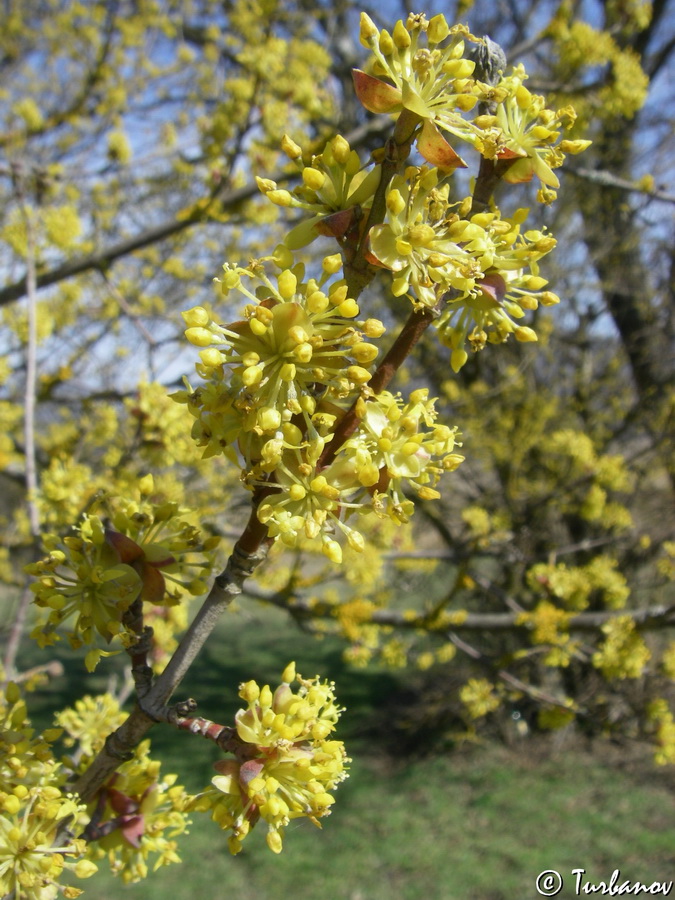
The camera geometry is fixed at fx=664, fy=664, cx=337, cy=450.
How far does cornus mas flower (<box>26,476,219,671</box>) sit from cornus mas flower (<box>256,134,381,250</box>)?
0.52 meters

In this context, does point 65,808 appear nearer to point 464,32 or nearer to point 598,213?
point 464,32

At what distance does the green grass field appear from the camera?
16.7ft

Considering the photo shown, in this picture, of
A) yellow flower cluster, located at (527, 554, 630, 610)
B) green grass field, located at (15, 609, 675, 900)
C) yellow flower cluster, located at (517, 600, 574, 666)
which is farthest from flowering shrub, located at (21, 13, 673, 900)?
green grass field, located at (15, 609, 675, 900)

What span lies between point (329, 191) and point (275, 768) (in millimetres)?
833

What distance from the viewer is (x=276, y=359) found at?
919 mm

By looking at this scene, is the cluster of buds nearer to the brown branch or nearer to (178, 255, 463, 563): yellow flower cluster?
(178, 255, 463, 563): yellow flower cluster

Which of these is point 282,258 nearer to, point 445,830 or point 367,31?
point 367,31

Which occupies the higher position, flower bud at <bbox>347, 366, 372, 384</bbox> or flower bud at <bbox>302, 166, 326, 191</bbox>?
flower bud at <bbox>302, 166, 326, 191</bbox>

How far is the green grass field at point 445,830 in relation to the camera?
16.7ft

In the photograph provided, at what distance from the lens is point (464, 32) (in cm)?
100

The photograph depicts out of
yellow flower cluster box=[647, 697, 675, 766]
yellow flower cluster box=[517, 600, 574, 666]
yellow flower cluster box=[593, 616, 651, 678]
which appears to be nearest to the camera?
yellow flower cluster box=[593, 616, 651, 678]

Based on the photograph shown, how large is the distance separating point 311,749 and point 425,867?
537cm

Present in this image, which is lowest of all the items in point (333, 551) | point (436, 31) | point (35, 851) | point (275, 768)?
point (35, 851)

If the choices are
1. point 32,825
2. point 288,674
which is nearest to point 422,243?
point 288,674
